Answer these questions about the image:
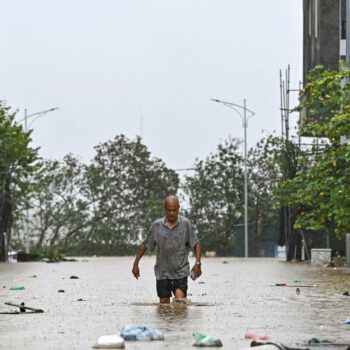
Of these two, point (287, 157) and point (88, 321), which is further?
point (287, 157)

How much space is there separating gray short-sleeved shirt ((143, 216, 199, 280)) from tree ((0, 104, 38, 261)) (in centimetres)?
3510

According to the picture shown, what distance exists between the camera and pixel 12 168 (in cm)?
6088

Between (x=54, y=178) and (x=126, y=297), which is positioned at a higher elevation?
(x=54, y=178)

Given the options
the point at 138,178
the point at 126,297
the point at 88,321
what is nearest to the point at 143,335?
the point at 88,321

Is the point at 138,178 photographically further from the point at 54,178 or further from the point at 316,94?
the point at 316,94

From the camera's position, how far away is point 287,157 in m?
56.3

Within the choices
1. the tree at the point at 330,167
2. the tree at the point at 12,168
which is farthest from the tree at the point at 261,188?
the tree at the point at 330,167

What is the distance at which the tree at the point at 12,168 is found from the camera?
5312cm

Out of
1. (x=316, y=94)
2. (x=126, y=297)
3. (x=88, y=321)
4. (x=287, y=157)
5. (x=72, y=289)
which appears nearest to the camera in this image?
(x=88, y=321)

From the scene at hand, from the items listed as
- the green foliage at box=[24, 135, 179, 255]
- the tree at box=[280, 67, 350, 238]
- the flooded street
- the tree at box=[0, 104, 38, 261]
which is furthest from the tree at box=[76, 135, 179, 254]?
the flooded street

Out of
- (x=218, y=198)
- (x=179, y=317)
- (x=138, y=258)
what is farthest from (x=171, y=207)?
(x=218, y=198)

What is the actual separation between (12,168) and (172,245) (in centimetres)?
4508

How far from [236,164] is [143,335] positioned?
7508 centimetres

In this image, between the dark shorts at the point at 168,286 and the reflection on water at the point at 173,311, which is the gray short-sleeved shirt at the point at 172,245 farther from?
the reflection on water at the point at 173,311
